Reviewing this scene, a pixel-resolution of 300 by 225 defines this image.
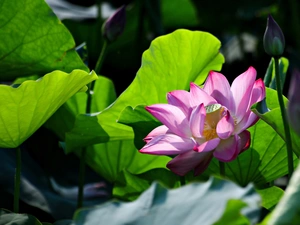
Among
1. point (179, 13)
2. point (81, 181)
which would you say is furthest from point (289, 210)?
point (179, 13)

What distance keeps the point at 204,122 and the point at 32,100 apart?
0.21 metres

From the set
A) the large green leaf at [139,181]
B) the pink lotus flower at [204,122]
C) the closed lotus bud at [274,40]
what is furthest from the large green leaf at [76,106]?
the closed lotus bud at [274,40]

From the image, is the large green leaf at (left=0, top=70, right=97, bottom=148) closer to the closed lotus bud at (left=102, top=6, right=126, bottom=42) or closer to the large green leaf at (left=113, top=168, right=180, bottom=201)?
the large green leaf at (left=113, top=168, right=180, bottom=201)

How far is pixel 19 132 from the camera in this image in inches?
33.6

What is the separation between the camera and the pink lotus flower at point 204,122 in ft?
2.44

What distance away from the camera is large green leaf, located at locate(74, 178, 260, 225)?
0.50m

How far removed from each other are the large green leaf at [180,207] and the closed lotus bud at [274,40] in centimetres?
27

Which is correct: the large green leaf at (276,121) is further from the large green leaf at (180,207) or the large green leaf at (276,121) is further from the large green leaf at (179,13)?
the large green leaf at (179,13)

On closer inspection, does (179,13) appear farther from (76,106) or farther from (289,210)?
(289,210)

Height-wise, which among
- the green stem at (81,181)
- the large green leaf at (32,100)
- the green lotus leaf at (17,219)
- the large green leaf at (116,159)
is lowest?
the large green leaf at (116,159)

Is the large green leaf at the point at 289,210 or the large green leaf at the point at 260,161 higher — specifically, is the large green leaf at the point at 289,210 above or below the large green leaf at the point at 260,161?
above

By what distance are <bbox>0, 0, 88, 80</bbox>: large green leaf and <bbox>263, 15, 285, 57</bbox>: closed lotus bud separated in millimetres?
317

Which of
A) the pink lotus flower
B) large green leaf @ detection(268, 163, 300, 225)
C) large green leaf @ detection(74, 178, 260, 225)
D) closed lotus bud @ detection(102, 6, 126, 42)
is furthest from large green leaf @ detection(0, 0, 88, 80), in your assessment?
large green leaf @ detection(268, 163, 300, 225)

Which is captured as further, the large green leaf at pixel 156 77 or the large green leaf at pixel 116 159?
the large green leaf at pixel 116 159
